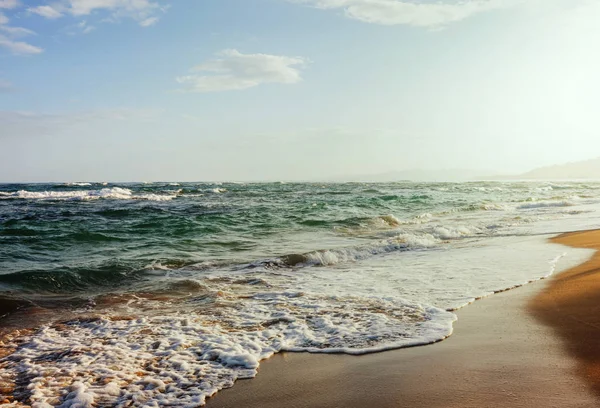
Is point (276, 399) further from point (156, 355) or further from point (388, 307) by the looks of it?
point (388, 307)

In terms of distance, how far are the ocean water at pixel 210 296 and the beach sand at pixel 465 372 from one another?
251 millimetres

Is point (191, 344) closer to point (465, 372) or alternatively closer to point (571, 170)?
point (465, 372)

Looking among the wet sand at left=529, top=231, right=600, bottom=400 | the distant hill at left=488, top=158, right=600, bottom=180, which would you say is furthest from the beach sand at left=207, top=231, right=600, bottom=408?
the distant hill at left=488, top=158, right=600, bottom=180

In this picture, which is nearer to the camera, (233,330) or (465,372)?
(465,372)

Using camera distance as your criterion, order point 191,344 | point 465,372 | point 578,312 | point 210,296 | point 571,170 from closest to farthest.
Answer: point 465,372 → point 191,344 → point 578,312 → point 210,296 → point 571,170

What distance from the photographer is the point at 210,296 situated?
648 cm

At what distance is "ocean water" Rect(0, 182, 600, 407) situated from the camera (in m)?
3.80

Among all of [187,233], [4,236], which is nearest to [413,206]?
[187,233]

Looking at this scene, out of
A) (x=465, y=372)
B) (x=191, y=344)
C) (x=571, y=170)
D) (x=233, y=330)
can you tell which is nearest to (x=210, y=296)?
(x=233, y=330)

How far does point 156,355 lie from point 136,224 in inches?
464

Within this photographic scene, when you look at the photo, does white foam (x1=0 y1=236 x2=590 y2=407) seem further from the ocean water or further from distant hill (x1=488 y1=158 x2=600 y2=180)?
distant hill (x1=488 y1=158 x2=600 y2=180)

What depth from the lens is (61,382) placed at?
3.60 meters

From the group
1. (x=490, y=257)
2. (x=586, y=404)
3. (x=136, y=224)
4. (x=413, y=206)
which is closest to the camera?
(x=586, y=404)

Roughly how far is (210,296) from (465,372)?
158 inches
